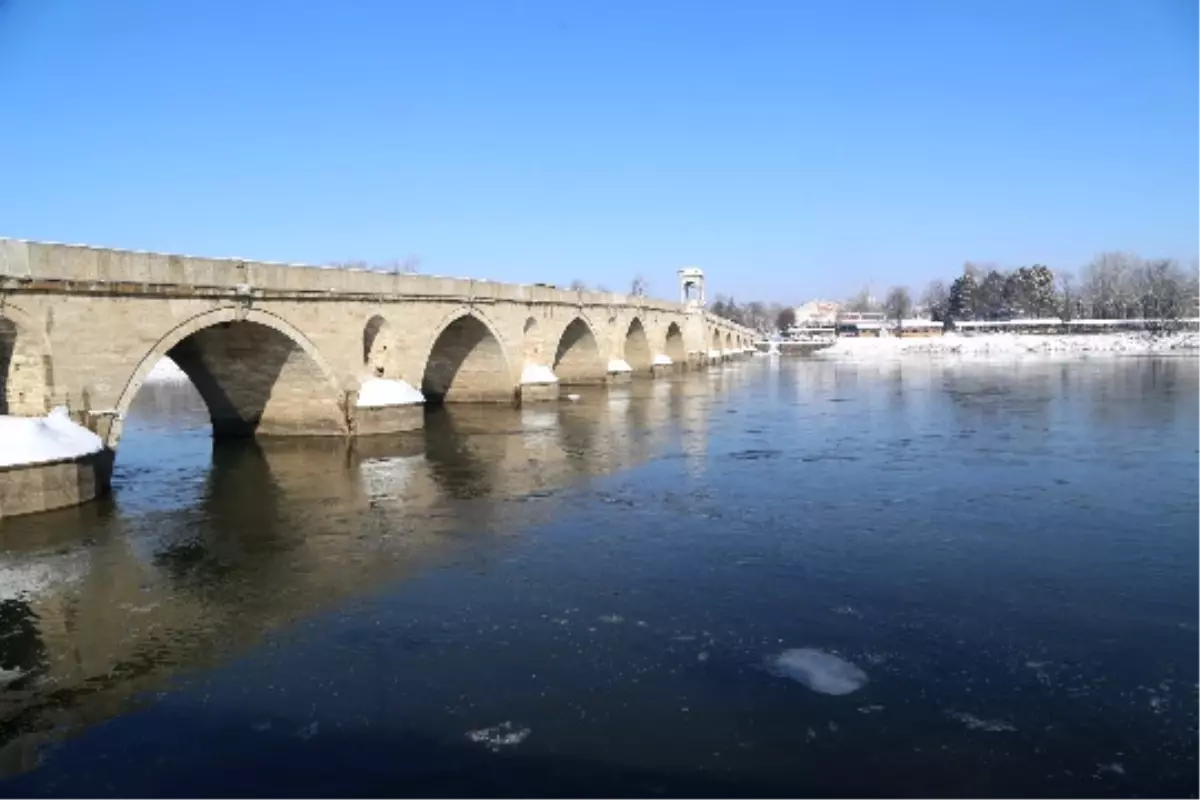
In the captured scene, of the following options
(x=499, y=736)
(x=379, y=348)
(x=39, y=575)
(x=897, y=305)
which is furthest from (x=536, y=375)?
(x=897, y=305)

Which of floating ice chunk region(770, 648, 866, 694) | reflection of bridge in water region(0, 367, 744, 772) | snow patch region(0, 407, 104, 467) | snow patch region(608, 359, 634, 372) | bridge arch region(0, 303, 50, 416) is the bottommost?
floating ice chunk region(770, 648, 866, 694)

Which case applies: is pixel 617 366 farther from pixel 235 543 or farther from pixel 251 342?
pixel 235 543

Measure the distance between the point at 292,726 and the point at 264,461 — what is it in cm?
1436

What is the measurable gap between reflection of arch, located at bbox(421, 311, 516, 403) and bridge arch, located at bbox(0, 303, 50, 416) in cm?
1741

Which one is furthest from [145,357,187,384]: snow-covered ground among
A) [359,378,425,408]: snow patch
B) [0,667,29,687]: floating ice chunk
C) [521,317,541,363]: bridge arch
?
A: [0,667,29,687]: floating ice chunk

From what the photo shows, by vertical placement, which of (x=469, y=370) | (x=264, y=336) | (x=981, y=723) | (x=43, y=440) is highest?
(x=264, y=336)

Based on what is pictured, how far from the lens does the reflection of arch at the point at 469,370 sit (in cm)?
3206

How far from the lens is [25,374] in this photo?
1430cm

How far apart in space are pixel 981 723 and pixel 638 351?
47.7 m

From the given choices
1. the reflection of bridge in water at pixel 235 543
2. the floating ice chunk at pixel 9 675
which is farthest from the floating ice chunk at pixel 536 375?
the floating ice chunk at pixel 9 675

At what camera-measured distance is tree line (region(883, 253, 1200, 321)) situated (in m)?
98.9

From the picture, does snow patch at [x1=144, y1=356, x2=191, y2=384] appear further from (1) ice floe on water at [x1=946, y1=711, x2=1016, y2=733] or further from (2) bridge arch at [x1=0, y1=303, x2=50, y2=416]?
(1) ice floe on water at [x1=946, y1=711, x2=1016, y2=733]

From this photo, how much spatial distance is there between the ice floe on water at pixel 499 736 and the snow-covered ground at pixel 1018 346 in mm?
73615

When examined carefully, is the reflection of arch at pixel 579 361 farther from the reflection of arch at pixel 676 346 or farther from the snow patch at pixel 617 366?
the reflection of arch at pixel 676 346
